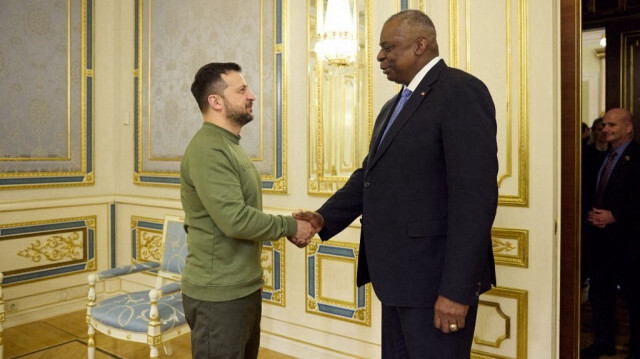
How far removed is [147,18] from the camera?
4078 millimetres

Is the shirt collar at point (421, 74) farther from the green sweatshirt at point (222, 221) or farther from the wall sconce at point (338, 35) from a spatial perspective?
the wall sconce at point (338, 35)

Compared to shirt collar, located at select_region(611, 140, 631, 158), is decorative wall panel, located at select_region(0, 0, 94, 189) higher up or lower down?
higher up

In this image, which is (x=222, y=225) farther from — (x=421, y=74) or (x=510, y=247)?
(x=510, y=247)

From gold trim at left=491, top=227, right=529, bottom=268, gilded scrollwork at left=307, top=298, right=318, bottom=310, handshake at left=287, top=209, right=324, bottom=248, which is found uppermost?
handshake at left=287, top=209, right=324, bottom=248

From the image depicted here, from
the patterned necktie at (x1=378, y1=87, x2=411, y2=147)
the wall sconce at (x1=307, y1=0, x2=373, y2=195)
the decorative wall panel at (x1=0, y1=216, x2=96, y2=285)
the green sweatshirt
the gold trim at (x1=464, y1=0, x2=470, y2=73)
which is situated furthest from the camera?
the decorative wall panel at (x1=0, y1=216, x2=96, y2=285)

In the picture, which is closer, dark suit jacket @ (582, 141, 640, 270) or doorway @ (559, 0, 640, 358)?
doorway @ (559, 0, 640, 358)

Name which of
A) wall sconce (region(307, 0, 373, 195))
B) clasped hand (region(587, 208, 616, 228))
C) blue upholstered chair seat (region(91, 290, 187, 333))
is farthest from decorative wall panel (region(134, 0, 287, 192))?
clasped hand (region(587, 208, 616, 228))

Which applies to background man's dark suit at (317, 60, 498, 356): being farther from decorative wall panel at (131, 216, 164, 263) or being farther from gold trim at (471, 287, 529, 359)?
decorative wall panel at (131, 216, 164, 263)

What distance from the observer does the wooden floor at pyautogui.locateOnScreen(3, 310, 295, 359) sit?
10.4 ft

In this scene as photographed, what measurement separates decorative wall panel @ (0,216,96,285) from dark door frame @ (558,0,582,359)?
350cm

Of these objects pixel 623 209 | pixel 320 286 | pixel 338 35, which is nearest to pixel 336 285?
pixel 320 286

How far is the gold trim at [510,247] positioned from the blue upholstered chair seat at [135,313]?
1639 mm

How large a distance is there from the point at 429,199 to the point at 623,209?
6.97 feet

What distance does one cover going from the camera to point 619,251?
10.1 ft
